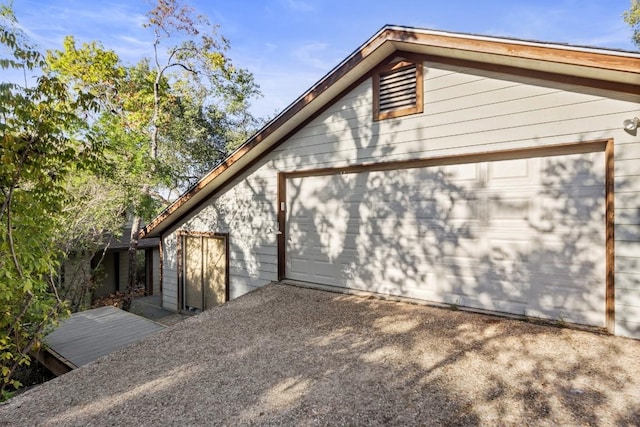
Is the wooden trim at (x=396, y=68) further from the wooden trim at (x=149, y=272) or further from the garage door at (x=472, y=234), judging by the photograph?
the wooden trim at (x=149, y=272)

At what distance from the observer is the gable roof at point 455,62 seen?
11.4 feet

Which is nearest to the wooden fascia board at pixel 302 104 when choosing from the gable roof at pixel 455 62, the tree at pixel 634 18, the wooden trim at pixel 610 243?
the gable roof at pixel 455 62

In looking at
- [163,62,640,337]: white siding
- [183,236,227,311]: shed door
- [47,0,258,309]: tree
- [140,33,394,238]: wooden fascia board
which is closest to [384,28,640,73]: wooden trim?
[140,33,394,238]: wooden fascia board

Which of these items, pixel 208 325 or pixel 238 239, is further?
pixel 238 239

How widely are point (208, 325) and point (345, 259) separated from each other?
2.50 metres

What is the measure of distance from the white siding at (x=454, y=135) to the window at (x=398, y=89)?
115 millimetres

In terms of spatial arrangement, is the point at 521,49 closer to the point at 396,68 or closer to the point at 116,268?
the point at 396,68

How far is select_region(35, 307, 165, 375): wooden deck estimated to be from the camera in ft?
17.7

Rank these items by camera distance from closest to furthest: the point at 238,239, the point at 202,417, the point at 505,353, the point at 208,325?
the point at 202,417 < the point at 505,353 < the point at 208,325 < the point at 238,239

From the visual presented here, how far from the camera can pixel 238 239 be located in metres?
7.41

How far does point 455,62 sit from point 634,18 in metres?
15.8

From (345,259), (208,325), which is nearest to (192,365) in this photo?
(208,325)

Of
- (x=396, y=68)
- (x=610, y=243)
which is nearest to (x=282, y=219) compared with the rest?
(x=396, y=68)

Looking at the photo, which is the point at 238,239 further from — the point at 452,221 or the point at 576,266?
the point at 576,266
